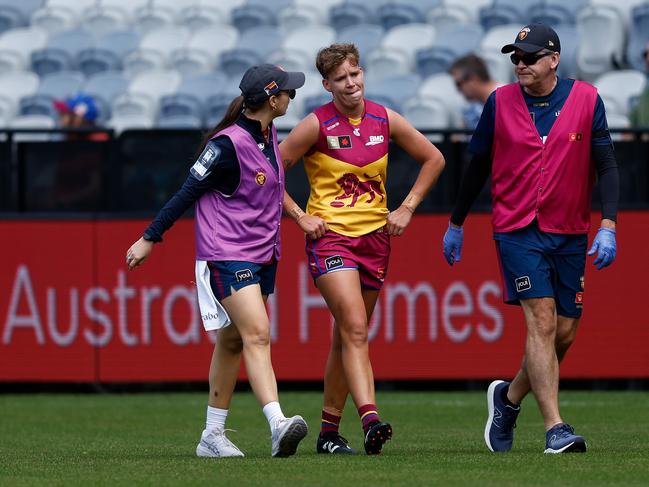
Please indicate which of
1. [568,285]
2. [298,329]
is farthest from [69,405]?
[568,285]

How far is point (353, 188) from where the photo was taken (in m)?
7.72

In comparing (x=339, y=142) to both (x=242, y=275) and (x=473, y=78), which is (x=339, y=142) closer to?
(x=242, y=275)

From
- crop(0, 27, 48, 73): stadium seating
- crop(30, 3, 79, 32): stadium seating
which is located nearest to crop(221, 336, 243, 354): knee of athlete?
crop(0, 27, 48, 73): stadium seating

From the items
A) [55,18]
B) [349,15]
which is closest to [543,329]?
[349,15]

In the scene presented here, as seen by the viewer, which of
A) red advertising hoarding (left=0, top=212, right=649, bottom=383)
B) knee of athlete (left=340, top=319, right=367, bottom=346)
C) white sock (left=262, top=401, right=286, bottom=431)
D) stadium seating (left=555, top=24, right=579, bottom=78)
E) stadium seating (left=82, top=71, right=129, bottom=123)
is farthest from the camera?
stadium seating (left=82, top=71, right=129, bottom=123)

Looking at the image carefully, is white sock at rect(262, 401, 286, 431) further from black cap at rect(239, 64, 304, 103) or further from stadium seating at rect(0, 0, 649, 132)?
stadium seating at rect(0, 0, 649, 132)

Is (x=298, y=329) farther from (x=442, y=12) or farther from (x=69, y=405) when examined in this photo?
(x=442, y=12)

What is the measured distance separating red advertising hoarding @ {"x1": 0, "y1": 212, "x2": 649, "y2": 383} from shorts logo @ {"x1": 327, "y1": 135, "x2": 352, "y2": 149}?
4.33 m

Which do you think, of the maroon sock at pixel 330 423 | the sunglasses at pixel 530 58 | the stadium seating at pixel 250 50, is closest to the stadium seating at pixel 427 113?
the stadium seating at pixel 250 50

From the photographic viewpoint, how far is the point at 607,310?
11.9 metres

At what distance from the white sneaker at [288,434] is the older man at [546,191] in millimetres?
1211

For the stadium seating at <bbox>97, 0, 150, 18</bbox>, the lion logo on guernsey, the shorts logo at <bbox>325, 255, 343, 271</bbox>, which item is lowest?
the shorts logo at <bbox>325, 255, 343, 271</bbox>

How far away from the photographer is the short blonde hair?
7582mm

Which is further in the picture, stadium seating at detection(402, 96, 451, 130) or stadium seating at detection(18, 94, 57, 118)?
stadium seating at detection(18, 94, 57, 118)
